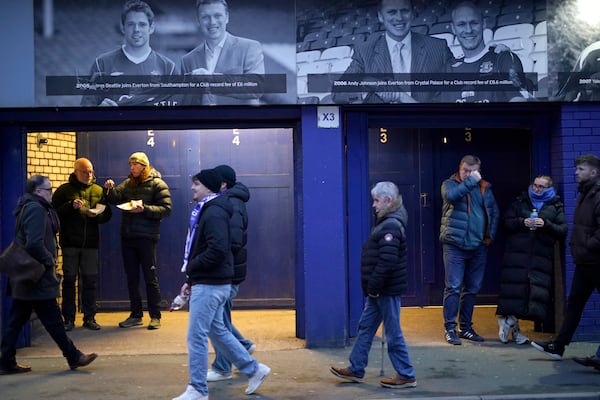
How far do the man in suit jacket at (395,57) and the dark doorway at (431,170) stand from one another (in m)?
2.06

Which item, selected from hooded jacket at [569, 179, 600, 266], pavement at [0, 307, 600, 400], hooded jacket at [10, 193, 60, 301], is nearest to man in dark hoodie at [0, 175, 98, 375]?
hooded jacket at [10, 193, 60, 301]

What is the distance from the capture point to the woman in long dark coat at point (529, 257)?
31.1 feet

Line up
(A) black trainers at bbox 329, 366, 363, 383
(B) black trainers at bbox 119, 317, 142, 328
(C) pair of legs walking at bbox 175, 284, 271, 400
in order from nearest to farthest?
(C) pair of legs walking at bbox 175, 284, 271, 400, (A) black trainers at bbox 329, 366, 363, 383, (B) black trainers at bbox 119, 317, 142, 328

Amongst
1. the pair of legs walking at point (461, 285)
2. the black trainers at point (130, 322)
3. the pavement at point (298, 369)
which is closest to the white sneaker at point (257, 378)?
the pavement at point (298, 369)

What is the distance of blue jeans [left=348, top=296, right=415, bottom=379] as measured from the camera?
25.3 ft

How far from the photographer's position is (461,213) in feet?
31.7

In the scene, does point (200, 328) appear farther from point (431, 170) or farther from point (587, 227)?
Answer: point (431, 170)

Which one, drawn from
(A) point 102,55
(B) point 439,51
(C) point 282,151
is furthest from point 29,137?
(B) point 439,51

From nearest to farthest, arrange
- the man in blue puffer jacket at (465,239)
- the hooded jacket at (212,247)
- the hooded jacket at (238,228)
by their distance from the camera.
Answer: the hooded jacket at (212,247) < the hooded jacket at (238,228) < the man in blue puffer jacket at (465,239)

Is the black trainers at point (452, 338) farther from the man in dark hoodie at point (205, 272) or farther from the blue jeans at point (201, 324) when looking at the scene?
the blue jeans at point (201, 324)

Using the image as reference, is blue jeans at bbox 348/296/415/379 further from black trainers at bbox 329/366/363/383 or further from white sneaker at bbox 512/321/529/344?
white sneaker at bbox 512/321/529/344

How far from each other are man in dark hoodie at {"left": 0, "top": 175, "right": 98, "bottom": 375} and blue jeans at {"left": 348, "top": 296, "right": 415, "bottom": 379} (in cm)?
267

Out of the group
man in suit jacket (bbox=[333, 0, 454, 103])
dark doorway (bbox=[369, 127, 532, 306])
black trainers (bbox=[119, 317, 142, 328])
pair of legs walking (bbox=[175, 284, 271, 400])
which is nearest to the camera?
pair of legs walking (bbox=[175, 284, 271, 400])

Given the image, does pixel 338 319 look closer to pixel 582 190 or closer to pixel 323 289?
pixel 323 289
